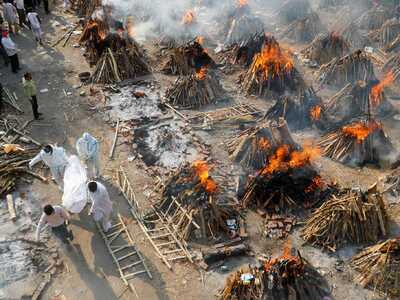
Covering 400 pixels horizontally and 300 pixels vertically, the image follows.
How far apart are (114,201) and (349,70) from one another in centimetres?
1018

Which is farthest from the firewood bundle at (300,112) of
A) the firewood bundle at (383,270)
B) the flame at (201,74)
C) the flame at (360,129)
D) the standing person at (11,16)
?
the standing person at (11,16)

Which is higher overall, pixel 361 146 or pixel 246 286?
pixel 361 146

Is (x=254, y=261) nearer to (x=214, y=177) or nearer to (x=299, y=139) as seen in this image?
(x=214, y=177)

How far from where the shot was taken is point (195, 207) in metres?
10.8

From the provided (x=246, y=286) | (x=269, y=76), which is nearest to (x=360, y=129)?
(x=269, y=76)

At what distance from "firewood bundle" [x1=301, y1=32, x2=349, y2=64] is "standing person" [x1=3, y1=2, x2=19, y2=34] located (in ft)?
41.7

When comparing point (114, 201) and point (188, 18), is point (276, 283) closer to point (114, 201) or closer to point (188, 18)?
point (114, 201)

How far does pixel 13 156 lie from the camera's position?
12609mm

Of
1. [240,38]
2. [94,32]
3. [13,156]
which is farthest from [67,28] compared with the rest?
[13,156]

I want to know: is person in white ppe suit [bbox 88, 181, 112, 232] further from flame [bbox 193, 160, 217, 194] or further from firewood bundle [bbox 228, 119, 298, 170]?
firewood bundle [bbox 228, 119, 298, 170]

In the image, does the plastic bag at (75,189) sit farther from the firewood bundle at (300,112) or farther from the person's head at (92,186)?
the firewood bundle at (300,112)

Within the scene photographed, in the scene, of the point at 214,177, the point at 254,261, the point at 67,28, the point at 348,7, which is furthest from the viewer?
the point at 348,7

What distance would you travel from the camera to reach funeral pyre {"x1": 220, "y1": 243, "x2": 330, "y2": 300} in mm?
8641

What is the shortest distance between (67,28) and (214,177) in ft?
39.8
